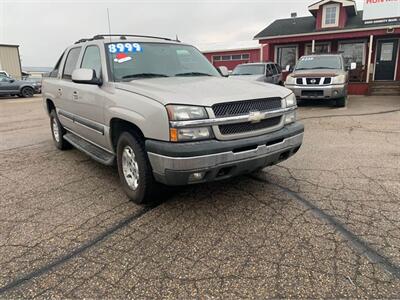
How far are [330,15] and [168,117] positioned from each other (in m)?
18.6

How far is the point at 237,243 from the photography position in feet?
9.56

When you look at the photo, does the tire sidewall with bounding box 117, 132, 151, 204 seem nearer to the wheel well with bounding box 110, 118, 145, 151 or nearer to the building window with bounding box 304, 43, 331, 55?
the wheel well with bounding box 110, 118, 145, 151

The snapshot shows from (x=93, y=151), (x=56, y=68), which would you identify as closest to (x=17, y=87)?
(x=56, y=68)

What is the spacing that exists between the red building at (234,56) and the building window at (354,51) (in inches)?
438

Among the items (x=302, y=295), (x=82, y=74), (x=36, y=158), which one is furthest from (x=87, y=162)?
(x=302, y=295)

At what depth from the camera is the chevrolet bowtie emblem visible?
10.6ft

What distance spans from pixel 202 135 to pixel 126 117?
36.5 inches

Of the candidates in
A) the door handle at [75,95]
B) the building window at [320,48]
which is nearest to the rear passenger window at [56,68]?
the door handle at [75,95]

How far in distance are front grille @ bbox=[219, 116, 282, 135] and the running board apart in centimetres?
166

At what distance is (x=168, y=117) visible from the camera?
295 cm

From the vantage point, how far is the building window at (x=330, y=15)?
59.6 ft

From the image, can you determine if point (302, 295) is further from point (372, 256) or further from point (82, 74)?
point (82, 74)

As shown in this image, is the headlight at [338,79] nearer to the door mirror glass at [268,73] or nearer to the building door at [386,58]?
the door mirror glass at [268,73]

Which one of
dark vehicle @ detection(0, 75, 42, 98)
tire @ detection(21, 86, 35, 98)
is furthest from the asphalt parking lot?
tire @ detection(21, 86, 35, 98)
